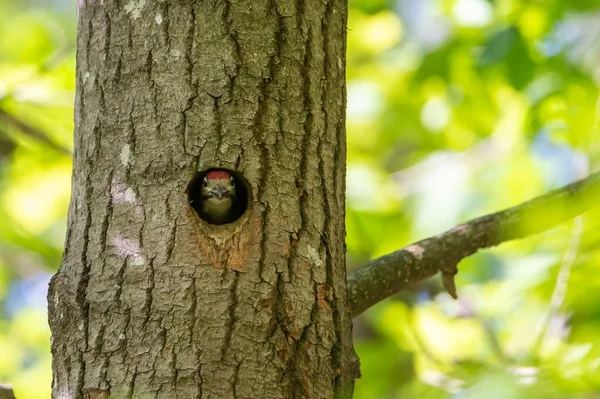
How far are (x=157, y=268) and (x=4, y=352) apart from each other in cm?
603

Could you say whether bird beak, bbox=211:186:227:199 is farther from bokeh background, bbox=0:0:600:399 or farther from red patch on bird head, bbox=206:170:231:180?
bokeh background, bbox=0:0:600:399

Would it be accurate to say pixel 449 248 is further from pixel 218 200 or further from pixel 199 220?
pixel 199 220

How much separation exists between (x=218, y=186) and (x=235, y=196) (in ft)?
0.25

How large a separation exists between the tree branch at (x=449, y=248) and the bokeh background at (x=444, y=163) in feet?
0.59

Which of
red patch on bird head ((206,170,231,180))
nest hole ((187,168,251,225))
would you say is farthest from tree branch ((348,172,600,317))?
red patch on bird head ((206,170,231,180))

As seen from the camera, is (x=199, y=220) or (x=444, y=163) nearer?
(x=199, y=220)

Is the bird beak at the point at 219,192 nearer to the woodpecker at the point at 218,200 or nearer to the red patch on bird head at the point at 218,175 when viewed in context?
the woodpecker at the point at 218,200

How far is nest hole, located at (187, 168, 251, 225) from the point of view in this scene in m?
2.34

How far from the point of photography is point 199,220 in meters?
2.31

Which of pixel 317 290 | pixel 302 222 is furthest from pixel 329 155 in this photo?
pixel 317 290

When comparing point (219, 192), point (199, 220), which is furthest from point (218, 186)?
point (199, 220)

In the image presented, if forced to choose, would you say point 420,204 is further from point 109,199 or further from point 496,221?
point 109,199

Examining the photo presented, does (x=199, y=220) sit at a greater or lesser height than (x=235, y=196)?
lesser

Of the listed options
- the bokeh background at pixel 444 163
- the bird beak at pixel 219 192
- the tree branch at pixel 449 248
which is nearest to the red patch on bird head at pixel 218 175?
the bird beak at pixel 219 192
